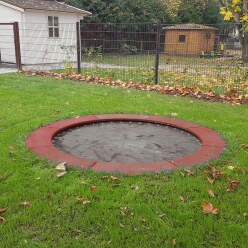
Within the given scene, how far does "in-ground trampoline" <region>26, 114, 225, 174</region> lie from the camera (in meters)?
3.80

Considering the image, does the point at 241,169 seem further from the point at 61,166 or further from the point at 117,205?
the point at 61,166

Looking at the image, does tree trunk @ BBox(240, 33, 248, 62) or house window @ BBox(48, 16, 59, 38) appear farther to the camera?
house window @ BBox(48, 16, 59, 38)

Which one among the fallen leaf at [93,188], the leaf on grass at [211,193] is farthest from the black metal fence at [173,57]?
the fallen leaf at [93,188]

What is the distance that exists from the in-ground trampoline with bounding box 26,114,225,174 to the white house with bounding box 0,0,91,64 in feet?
35.6

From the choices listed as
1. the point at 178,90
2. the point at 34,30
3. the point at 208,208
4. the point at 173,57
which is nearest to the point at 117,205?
the point at 208,208

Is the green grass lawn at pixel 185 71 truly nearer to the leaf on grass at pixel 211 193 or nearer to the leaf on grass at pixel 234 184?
the leaf on grass at pixel 234 184

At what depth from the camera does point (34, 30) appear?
16094 millimetres

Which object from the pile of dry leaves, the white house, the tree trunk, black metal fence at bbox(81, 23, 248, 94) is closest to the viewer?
the pile of dry leaves

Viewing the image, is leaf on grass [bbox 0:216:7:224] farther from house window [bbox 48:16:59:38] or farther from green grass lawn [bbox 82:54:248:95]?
house window [bbox 48:16:59:38]

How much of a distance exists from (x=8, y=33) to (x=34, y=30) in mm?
1715

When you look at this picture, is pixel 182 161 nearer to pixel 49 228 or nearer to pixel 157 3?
pixel 49 228

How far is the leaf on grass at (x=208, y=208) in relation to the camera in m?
2.86

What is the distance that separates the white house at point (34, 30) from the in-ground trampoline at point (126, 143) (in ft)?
35.6

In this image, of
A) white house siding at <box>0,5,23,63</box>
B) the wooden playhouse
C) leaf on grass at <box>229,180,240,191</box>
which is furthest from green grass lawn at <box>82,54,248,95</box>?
white house siding at <box>0,5,23,63</box>
